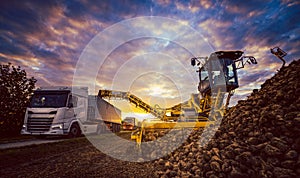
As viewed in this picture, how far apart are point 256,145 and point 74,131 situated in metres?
12.2

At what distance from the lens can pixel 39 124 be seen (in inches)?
419

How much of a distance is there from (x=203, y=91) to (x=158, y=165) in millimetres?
5939

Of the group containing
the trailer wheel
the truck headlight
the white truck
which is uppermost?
the white truck

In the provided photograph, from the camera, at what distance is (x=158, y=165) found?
457 cm

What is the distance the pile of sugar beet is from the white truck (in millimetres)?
8767

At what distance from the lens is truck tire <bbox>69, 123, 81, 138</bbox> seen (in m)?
12.1

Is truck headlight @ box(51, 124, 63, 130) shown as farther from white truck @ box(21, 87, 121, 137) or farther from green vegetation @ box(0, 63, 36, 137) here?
green vegetation @ box(0, 63, 36, 137)

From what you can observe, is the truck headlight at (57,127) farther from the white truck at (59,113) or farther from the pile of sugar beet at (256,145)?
the pile of sugar beet at (256,145)

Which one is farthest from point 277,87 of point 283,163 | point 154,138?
point 154,138

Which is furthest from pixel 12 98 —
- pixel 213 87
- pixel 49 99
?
pixel 213 87

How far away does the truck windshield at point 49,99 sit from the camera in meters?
11.3

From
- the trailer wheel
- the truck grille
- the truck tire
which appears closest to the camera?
the truck grille

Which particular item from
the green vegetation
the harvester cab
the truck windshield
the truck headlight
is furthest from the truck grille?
the harvester cab

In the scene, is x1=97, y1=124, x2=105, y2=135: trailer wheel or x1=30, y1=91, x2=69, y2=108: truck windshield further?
x1=97, y1=124, x2=105, y2=135: trailer wheel
